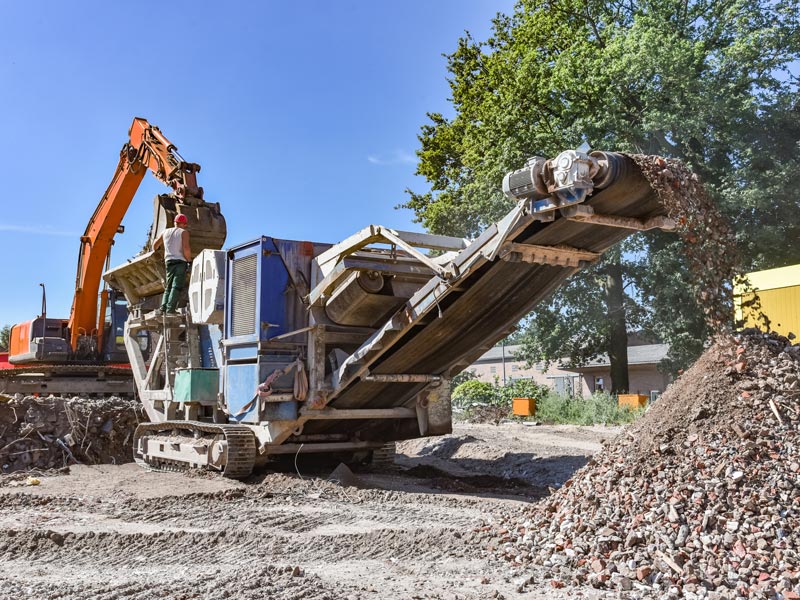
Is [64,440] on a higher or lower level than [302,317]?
lower

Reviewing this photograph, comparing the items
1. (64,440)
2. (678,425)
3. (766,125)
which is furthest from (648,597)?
(766,125)

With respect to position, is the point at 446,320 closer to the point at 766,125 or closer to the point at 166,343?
the point at 166,343

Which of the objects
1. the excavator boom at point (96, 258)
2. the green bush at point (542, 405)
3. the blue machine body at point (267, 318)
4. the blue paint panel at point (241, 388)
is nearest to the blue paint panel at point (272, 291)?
the blue machine body at point (267, 318)

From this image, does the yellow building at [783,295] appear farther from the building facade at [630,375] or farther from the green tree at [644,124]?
the building facade at [630,375]

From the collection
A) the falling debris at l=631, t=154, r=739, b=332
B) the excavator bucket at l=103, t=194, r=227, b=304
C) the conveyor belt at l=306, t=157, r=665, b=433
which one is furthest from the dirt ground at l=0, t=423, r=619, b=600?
the excavator bucket at l=103, t=194, r=227, b=304

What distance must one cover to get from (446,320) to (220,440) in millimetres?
3171

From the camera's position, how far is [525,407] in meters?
21.8

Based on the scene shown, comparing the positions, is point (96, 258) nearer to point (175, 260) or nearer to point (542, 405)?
point (175, 260)

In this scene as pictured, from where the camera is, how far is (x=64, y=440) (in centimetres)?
1170

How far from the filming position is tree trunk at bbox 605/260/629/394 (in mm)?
24109

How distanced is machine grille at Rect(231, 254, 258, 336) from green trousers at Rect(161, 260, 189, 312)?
54.3 inches

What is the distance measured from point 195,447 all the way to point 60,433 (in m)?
2.94

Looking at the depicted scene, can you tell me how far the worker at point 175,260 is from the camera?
1066 cm

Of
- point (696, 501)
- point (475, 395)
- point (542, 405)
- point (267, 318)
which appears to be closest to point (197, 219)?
point (267, 318)
